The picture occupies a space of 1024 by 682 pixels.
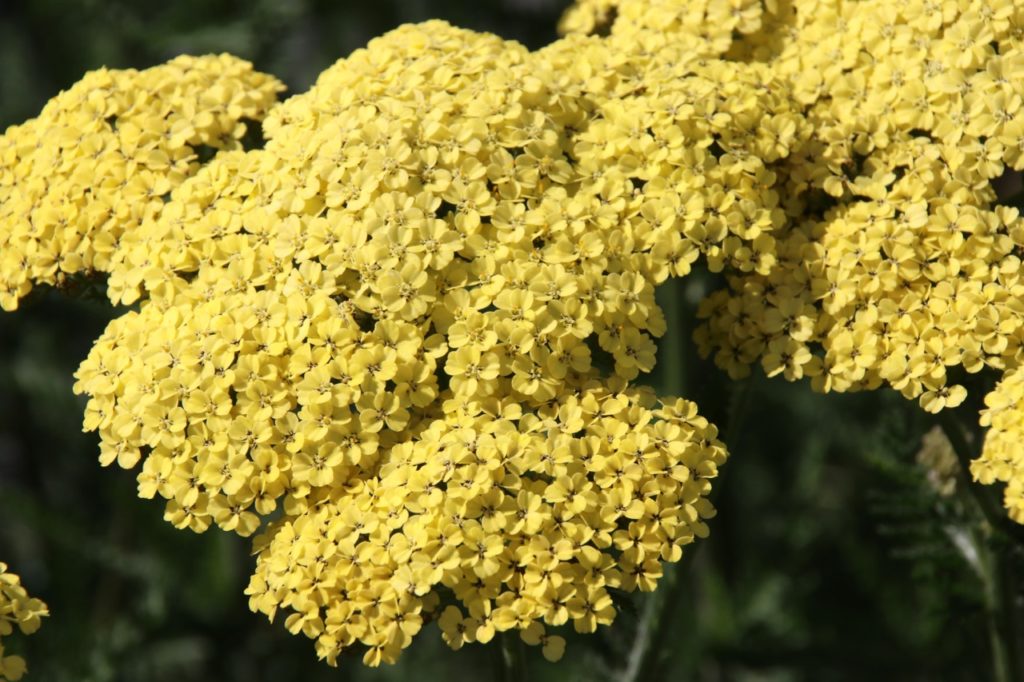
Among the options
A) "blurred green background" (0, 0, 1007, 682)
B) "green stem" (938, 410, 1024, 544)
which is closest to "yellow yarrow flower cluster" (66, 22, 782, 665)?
"blurred green background" (0, 0, 1007, 682)

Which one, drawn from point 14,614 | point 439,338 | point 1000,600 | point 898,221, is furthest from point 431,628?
point 898,221

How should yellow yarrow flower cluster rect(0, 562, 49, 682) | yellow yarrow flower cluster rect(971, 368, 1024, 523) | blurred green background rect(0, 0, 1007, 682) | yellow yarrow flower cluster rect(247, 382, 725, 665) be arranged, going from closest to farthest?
yellow yarrow flower cluster rect(247, 382, 725, 665) < yellow yarrow flower cluster rect(971, 368, 1024, 523) < yellow yarrow flower cluster rect(0, 562, 49, 682) < blurred green background rect(0, 0, 1007, 682)

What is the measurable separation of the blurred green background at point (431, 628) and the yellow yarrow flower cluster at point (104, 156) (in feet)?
0.88

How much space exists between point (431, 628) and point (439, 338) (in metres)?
3.77

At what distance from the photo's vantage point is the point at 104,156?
3.90m

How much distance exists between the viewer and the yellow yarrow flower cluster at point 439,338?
3086 millimetres

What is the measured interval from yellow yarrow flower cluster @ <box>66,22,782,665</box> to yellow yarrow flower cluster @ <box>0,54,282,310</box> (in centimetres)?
15

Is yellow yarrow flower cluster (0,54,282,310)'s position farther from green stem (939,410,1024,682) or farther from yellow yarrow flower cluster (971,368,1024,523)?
green stem (939,410,1024,682)

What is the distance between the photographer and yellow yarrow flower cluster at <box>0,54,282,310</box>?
379 centimetres

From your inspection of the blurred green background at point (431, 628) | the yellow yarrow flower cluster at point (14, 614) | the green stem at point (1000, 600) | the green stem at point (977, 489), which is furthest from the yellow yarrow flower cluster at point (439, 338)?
the green stem at point (1000, 600)

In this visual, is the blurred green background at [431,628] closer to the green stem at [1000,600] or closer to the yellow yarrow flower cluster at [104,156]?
the green stem at [1000,600]

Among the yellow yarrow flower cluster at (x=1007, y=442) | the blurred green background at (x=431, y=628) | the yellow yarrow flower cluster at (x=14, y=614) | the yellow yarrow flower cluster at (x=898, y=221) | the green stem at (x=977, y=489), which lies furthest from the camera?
the blurred green background at (x=431, y=628)

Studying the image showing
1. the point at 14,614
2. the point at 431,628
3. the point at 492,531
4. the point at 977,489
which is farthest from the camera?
the point at 431,628

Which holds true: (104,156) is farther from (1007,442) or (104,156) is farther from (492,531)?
(1007,442)
